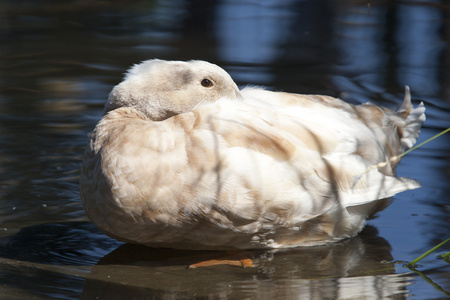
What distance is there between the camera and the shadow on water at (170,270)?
3398mm

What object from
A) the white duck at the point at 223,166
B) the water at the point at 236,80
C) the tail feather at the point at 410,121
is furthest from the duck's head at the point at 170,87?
the tail feather at the point at 410,121

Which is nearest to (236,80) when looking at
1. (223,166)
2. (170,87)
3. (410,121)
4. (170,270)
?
(410,121)

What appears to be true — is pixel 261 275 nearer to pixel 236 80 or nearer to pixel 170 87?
pixel 170 87

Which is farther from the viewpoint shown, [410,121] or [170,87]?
[410,121]

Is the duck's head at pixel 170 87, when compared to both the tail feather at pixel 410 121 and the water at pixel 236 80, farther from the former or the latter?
the tail feather at pixel 410 121

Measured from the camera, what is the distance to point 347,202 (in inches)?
156

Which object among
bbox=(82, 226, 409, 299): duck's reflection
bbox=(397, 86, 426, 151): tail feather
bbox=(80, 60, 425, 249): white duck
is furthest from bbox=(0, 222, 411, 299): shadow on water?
bbox=(397, 86, 426, 151): tail feather

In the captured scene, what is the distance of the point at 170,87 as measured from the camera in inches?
159

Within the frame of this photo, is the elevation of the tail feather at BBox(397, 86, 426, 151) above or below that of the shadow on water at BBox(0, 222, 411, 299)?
above

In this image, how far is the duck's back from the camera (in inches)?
141

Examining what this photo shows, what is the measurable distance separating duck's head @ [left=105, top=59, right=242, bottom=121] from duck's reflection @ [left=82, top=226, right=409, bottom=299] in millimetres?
801

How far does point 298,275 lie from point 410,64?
13.9 feet

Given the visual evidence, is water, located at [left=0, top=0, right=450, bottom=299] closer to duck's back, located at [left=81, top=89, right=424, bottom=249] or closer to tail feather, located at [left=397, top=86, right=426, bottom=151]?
duck's back, located at [left=81, top=89, right=424, bottom=249]

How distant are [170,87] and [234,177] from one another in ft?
2.40
